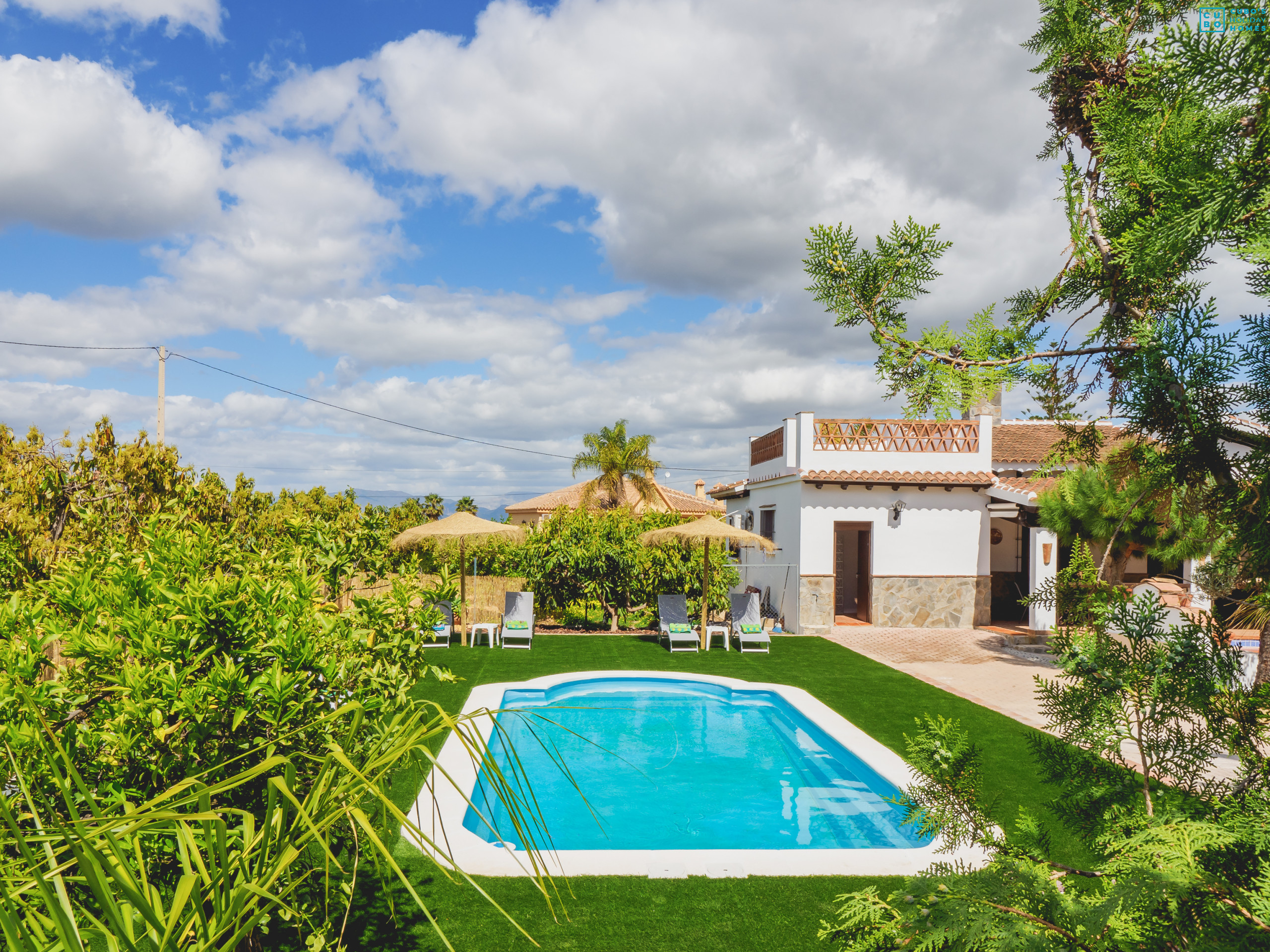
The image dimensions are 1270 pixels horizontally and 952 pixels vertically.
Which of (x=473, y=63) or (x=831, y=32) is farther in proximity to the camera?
(x=473, y=63)

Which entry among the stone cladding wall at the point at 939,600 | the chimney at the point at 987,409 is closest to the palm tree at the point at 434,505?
the stone cladding wall at the point at 939,600

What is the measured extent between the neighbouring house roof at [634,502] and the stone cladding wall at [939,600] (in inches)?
618

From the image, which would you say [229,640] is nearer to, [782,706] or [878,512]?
[782,706]

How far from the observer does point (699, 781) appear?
9523 millimetres

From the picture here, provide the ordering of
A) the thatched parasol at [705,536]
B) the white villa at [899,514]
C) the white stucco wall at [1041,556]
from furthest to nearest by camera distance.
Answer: the white villa at [899,514] < the white stucco wall at [1041,556] < the thatched parasol at [705,536]

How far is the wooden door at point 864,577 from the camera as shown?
19.9m

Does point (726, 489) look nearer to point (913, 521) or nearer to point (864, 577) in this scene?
point (864, 577)

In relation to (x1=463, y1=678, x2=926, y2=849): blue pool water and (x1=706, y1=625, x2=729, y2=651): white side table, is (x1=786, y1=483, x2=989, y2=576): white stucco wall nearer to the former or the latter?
(x1=706, y1=625, x2=729, y2=651): white side table

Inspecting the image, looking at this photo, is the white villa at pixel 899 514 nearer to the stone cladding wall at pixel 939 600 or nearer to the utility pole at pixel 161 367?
the stone cladding wall at pixel 939 600

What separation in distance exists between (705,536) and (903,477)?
6610 mm

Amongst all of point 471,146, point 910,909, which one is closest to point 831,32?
point 910,909

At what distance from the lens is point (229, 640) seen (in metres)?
2.74

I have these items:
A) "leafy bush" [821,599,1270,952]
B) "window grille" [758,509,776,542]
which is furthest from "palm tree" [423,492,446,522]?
"leafy bush" [821,599,1270,952]

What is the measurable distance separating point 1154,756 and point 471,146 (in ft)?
50.3
